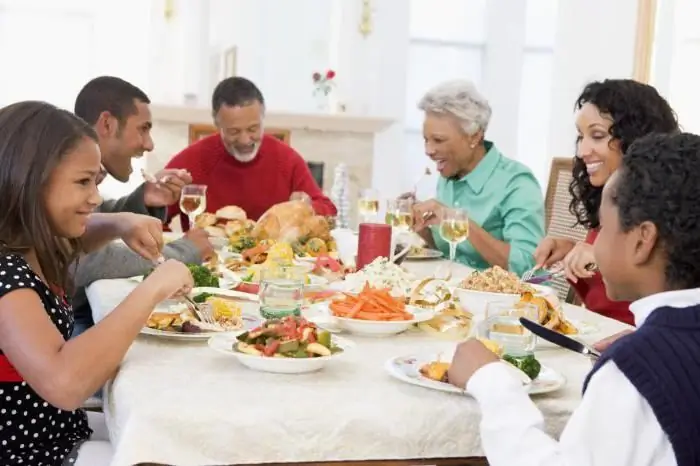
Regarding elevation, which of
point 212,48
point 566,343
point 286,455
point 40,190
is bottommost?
point 286,455

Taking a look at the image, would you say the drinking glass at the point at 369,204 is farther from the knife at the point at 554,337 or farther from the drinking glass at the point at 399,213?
the knife at the point at 554,337

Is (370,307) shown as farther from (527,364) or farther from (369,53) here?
(369,53)

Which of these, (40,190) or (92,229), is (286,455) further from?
(92,229)

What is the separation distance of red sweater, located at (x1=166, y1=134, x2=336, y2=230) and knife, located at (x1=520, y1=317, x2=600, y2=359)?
2687 mm

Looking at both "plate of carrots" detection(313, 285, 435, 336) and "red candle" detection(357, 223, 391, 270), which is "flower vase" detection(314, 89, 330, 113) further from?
"plate of carrots" detection(313, 285, 435, 336)

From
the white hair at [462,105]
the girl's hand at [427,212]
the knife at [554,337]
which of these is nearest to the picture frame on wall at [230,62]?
the white hair at [462,105]

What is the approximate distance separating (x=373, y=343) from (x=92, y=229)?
753mm

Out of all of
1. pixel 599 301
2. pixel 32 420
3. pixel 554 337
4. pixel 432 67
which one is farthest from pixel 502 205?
pixel 432 67

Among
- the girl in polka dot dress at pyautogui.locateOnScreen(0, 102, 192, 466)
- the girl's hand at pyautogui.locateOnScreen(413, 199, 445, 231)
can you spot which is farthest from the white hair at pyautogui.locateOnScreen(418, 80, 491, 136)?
the girl in polka dot dress at pyautogui.locateOnScreen(0, 102, 192, 466)

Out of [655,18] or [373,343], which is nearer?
[373,343]

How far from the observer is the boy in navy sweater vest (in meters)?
1.02

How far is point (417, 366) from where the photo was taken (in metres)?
1.43

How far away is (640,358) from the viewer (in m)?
1.03

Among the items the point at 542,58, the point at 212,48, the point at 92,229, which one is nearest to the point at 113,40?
the point at 212,48
